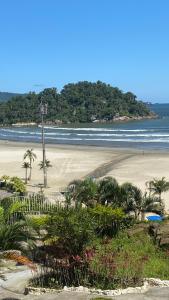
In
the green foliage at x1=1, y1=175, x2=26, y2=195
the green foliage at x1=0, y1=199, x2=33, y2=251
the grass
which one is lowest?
the green foliage at x1=1, y1=175, x2=26, y2=195

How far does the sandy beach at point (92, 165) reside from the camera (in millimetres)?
50188

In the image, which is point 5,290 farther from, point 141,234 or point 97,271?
point 141,234

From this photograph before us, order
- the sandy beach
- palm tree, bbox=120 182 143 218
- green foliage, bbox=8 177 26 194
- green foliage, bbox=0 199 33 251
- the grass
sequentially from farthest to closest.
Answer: the sandy beach < green foliage, bbox=8 177 26 194 < palm tree, bbox=120 182 143 218 < green foliage, bbox=0 199 33 251 < the grass

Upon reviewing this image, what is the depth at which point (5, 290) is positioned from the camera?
42.6 ft

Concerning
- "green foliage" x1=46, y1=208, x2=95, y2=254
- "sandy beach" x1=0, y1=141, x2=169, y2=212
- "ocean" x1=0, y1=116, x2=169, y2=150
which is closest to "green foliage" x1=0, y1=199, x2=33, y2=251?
"green foliage" x1=46, y1=208, x2=95, y2=254

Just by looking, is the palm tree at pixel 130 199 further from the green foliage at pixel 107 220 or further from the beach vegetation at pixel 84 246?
the green foliage at pixel 107 220

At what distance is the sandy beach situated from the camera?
5019cm

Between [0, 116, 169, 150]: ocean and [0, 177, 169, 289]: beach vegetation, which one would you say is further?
[0, 116, 169, 150]: ocean

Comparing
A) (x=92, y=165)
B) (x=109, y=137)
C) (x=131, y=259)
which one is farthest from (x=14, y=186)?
(x=109, y=137)

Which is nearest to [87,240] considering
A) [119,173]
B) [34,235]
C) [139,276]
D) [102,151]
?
[139,276]

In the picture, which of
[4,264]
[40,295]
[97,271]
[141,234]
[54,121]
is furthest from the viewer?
[54,121]

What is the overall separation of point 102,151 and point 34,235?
61.2m

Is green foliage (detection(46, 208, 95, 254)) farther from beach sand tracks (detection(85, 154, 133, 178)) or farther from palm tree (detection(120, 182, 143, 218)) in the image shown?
beach sand tracks (detection(85, 154, 133, 178))

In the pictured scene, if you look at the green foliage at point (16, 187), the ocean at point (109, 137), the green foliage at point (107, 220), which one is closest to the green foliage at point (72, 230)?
the green foliage at point (107, 220)
